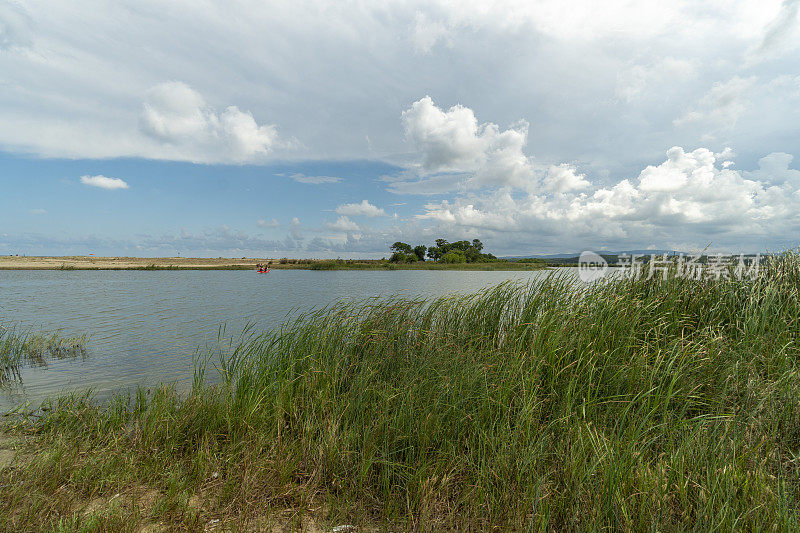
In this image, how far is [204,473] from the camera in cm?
400

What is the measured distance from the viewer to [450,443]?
12.9ft

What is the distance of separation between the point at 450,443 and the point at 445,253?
311 feet

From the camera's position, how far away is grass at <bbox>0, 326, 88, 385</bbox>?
10.5 metres

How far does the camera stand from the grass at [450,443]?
317 centimetres

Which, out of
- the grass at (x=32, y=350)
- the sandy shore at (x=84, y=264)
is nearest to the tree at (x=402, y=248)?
the sandy shore at (x=84, y=264)

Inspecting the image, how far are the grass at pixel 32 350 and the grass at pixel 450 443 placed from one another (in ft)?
23.1

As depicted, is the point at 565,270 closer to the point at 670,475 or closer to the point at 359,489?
the point at 670,475

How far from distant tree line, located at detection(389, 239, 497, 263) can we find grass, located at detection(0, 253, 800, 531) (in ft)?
290

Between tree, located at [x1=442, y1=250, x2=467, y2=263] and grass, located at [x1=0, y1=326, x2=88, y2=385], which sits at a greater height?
tree, located at [x1=442, y1=250, x2=467, y2=263]

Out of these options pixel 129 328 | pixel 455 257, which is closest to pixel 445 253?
pixel 455 257

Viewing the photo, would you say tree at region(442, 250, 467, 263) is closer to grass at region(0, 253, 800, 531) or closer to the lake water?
the lake water

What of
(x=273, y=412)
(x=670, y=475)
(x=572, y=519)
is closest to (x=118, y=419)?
(x=273, y=412)

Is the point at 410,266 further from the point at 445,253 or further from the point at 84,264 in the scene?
the point at 84,264

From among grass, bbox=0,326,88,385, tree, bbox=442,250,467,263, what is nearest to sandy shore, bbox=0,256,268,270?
tree, bbox=442,250,467,263
